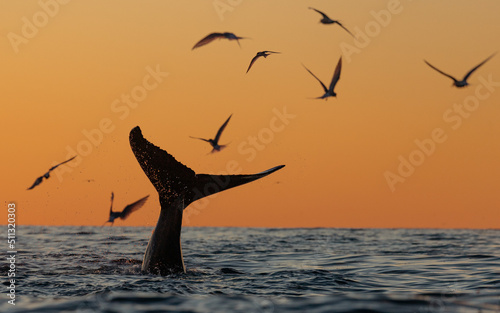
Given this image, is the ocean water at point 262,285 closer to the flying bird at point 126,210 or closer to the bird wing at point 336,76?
the flying bird at point 126,210

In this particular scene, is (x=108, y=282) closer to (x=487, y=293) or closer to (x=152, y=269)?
(x=152, y=269)

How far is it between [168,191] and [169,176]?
289mm

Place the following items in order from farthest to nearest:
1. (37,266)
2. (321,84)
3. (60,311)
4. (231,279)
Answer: (321,84) → (37,266) → (231,279) → (60,311)

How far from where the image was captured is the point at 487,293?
39.7 ft

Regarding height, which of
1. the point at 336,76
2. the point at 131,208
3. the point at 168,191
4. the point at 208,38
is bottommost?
the point at 168,191

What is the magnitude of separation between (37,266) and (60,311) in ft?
26.0

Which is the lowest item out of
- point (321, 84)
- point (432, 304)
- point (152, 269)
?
point (432, 304)

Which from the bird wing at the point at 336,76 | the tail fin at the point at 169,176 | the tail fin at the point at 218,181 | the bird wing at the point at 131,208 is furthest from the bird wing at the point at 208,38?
the tail fin at the point at 218,181

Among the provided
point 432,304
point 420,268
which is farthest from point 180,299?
point 420,268

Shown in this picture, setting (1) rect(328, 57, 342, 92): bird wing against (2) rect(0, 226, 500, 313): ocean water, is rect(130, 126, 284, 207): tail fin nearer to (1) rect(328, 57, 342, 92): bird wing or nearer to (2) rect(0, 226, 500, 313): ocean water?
(2) rect(0, 226, 500, 313): ocean water

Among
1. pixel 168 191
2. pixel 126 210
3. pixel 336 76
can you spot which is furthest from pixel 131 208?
pixel 336 76

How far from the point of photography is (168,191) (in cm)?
1287

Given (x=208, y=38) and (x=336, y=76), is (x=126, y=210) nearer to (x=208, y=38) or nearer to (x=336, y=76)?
(x=208, y=38)

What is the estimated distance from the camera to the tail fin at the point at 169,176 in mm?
12430
